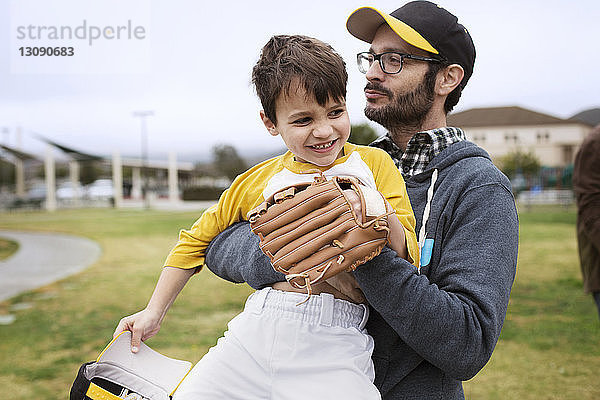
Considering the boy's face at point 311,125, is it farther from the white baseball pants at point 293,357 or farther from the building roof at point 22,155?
the building roof at point 22,155

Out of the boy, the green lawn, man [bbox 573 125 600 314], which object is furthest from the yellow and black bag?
the green lawn

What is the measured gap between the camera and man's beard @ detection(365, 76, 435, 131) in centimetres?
171

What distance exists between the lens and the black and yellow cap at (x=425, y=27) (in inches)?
65.3

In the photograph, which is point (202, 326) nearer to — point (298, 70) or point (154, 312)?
point (154, 312)

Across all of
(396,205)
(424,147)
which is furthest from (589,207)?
(396,205)

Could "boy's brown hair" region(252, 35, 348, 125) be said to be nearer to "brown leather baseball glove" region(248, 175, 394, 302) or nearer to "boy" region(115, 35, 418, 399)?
"boy" region(115, 35, 418, 399)

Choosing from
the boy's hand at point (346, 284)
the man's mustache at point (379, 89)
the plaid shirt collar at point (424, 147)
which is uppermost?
the man's mustache at point (379, 89)

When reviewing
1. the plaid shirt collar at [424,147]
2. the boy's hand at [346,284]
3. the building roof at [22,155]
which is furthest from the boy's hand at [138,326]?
the building roof at [22,155]

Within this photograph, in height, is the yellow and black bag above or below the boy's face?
below

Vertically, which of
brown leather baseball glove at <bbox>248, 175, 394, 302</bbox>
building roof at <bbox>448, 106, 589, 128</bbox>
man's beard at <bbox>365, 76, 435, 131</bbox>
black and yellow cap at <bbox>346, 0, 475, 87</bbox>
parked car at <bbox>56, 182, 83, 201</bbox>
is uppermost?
black and yellow cap at <bbox>346, 0, 475, 87</bbox>

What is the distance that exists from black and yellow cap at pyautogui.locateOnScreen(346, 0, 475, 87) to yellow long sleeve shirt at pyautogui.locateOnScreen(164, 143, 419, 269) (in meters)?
0.39

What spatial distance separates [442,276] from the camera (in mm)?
1395

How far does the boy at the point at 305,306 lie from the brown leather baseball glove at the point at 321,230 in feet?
0.41

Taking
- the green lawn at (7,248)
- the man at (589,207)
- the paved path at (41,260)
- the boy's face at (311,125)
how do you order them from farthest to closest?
the green lawn at (7,248)
the paved path at (41,260)
the man at (589,207)
the boy's face at (311,125)
